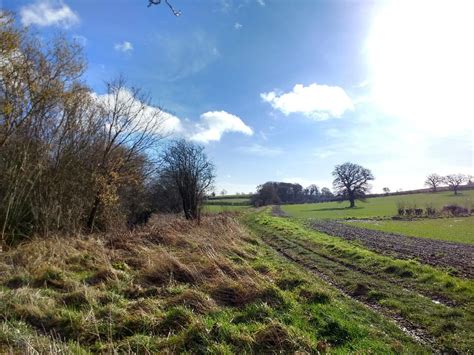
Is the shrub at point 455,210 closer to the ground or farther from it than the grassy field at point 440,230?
farther from it

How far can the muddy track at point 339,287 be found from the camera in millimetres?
5723

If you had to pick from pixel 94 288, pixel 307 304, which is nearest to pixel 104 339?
pixel 94 288

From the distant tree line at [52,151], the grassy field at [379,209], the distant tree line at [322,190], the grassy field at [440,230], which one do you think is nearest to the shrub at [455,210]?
the grassy field at [379,209]

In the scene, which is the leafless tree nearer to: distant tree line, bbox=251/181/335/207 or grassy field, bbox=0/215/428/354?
grassy field, bbox=0/215/428/354

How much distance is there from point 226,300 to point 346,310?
98.5 inches

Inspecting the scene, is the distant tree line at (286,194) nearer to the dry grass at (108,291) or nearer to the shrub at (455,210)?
the shrub at (455,210)

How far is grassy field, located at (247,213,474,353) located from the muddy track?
31 millimetres

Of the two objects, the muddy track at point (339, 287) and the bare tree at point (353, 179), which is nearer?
the muddy track at point (339, 287)

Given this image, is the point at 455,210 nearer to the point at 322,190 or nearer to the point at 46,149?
the point at 46,149

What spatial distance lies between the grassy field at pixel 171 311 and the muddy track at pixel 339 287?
248 millimetres

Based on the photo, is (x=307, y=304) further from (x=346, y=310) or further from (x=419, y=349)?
(x=419, y=349)

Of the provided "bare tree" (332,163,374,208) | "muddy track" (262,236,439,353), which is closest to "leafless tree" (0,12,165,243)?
"muddy track" (262,236,439,353)

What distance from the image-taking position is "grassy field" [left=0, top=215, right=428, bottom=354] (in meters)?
4.44

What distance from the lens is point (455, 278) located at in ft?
31.0
